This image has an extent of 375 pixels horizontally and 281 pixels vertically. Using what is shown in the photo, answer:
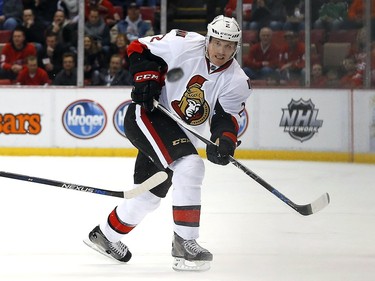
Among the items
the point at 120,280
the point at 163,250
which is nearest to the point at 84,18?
the point at 163,250

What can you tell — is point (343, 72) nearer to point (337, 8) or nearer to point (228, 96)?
point (337, 8)

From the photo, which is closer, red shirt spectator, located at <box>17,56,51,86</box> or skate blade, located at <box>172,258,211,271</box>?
skate blade, located at <box>172,258,211,271</box>

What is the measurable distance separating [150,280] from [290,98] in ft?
16.4

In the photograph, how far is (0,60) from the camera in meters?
8.69

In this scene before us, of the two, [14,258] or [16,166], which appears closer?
[14,258]

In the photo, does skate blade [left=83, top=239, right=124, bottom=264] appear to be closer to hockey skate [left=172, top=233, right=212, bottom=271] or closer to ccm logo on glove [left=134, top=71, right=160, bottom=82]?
hockey skate [left=172, top=233, right=212, bottom=271]

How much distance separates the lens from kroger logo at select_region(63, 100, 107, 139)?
8.33m

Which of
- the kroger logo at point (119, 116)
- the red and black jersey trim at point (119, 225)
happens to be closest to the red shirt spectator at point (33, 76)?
the kroger logo at point (119, 116)

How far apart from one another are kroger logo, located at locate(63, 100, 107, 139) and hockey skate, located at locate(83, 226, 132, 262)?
14.5 ft

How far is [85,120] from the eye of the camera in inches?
329

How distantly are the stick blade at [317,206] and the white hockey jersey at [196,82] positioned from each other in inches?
19.1

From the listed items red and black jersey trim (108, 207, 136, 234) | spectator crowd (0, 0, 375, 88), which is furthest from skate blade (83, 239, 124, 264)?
spectator crowd (0, 0, 375, 88)

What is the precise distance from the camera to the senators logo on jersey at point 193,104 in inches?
145

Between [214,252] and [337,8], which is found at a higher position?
[337,8]
